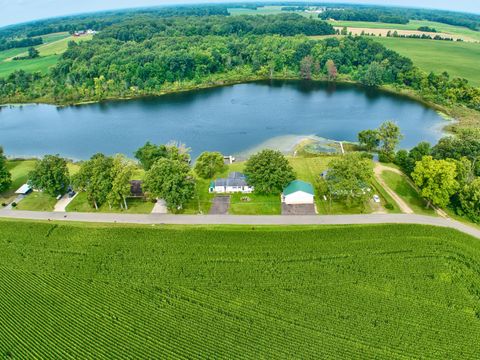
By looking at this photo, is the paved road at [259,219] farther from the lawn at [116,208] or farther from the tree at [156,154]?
the tree at [156,154]

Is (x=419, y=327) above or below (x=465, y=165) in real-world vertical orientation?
below

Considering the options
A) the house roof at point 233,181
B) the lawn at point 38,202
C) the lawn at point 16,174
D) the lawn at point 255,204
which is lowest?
the lawn at point 16,174

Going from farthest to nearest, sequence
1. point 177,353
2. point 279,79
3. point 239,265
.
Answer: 1. point 279,79
2. point 239,265
3. point 177,353

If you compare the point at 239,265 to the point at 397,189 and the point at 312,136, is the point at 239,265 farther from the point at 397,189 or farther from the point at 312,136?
the point at 312,136

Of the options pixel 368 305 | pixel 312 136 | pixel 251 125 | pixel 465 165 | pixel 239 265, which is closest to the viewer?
pixel 368 305

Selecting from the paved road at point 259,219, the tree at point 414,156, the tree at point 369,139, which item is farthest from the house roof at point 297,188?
the tree at point 369,139

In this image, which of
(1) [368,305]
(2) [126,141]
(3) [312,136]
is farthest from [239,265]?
(2) [126,141]

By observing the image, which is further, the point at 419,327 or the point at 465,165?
the point at 465,165
